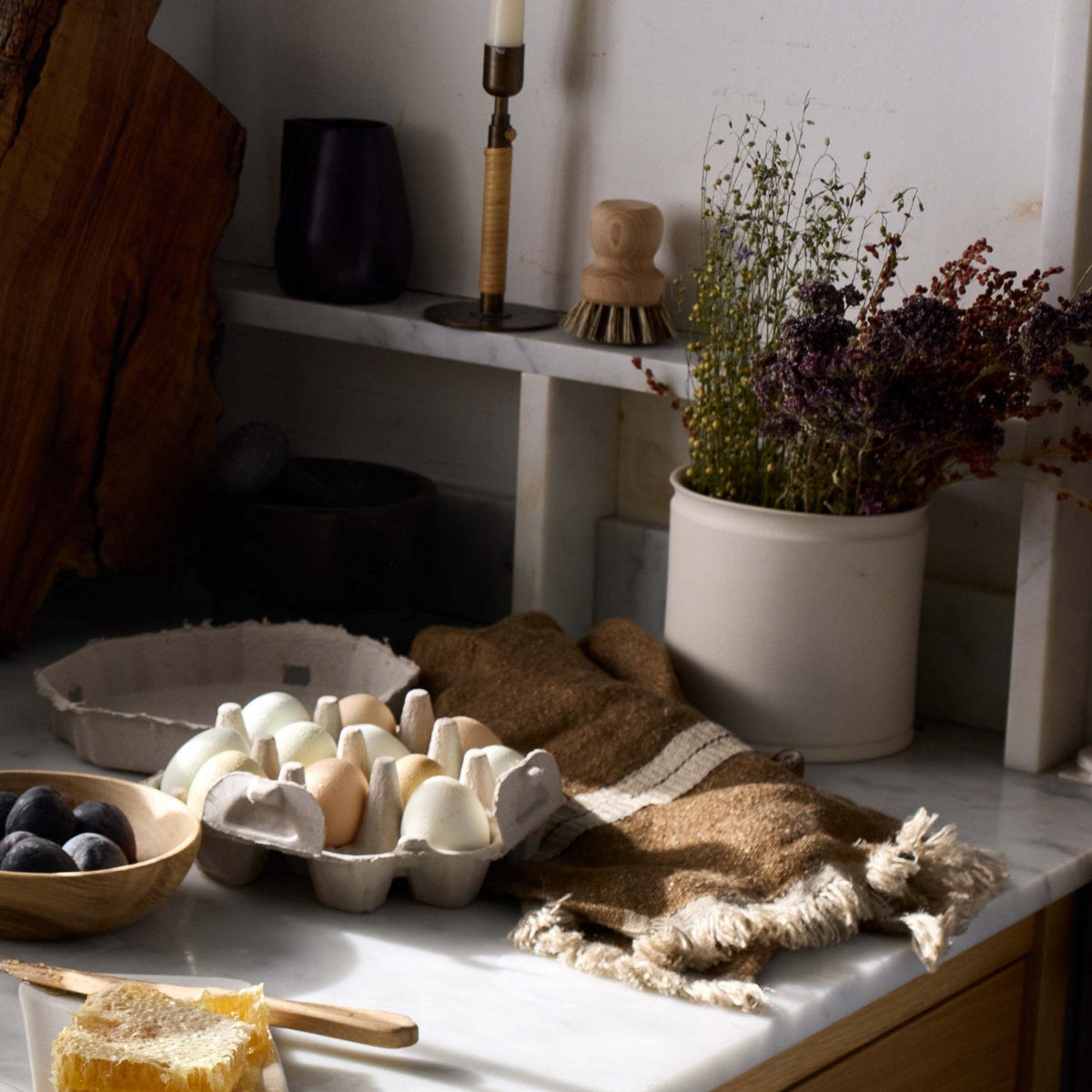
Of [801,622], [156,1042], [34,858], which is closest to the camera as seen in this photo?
[156,1042]

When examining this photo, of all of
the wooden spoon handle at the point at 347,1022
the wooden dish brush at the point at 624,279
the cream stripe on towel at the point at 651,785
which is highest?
the wooden dish brush at the point at 624,279

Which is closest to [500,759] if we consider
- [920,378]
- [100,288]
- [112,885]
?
[112,885]

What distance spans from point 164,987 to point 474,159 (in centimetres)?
91

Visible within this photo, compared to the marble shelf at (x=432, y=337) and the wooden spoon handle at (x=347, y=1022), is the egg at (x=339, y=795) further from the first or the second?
the marble shelf at (x=432, y=337)

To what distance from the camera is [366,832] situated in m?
0.97

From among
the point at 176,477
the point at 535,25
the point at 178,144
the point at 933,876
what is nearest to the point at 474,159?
the point at 535,25

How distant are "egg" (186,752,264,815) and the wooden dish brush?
1.73ft

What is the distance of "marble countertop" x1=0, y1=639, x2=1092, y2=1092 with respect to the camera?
0.80m

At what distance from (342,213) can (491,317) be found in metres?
0.16

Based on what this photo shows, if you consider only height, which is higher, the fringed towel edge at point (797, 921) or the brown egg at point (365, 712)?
the brown egg at point (365, 712)

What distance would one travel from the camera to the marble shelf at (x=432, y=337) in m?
1.33

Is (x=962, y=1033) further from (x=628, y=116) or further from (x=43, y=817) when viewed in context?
(x=628, y=116)

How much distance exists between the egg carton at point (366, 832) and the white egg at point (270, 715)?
5 cm

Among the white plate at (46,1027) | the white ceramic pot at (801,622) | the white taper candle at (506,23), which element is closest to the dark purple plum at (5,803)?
the white plate at (46,1027)
